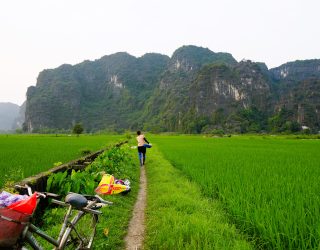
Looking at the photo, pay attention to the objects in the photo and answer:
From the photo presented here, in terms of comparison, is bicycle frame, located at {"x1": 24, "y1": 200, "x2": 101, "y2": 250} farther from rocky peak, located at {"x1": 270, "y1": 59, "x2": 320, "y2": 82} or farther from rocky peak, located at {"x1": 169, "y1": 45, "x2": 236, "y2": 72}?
rocky peak, located at {"x1": 270, "y1": 59, "x2": 320, "y2": 82}

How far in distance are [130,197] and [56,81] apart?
170959mm

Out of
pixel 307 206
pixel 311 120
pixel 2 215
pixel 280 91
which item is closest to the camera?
pixel 2 215

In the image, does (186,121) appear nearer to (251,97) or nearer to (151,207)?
(251,97)

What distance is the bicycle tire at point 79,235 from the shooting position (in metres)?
2.38

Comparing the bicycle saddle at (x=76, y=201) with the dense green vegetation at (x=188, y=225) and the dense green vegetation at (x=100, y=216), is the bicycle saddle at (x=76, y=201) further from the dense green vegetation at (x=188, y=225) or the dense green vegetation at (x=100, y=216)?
the dense green vegetation at (x=188, y=225)

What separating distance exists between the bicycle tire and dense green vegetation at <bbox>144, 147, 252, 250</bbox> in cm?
79

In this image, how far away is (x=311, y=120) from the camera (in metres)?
A: 89.9

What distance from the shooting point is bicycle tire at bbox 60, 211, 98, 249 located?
2.38m

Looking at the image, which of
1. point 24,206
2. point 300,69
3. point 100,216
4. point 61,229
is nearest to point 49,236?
point 61,229

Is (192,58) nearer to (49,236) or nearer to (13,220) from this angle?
(49,236)

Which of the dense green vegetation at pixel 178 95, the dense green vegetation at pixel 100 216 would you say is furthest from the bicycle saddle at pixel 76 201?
the dense green vegetation at pixel 178 95

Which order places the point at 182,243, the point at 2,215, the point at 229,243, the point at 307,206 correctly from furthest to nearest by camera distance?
the point at 307,206
the point at 182,243
the point at 229,243
the point at 2,215

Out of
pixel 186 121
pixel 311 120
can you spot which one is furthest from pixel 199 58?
pixel 311 120

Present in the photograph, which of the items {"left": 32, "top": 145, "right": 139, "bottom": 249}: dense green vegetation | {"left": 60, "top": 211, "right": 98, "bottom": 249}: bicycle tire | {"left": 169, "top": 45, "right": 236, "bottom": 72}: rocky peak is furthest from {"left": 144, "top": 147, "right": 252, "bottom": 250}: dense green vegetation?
{"left": 169, "top": 45, "right": 236, "bottom": 72}: rocky peak
